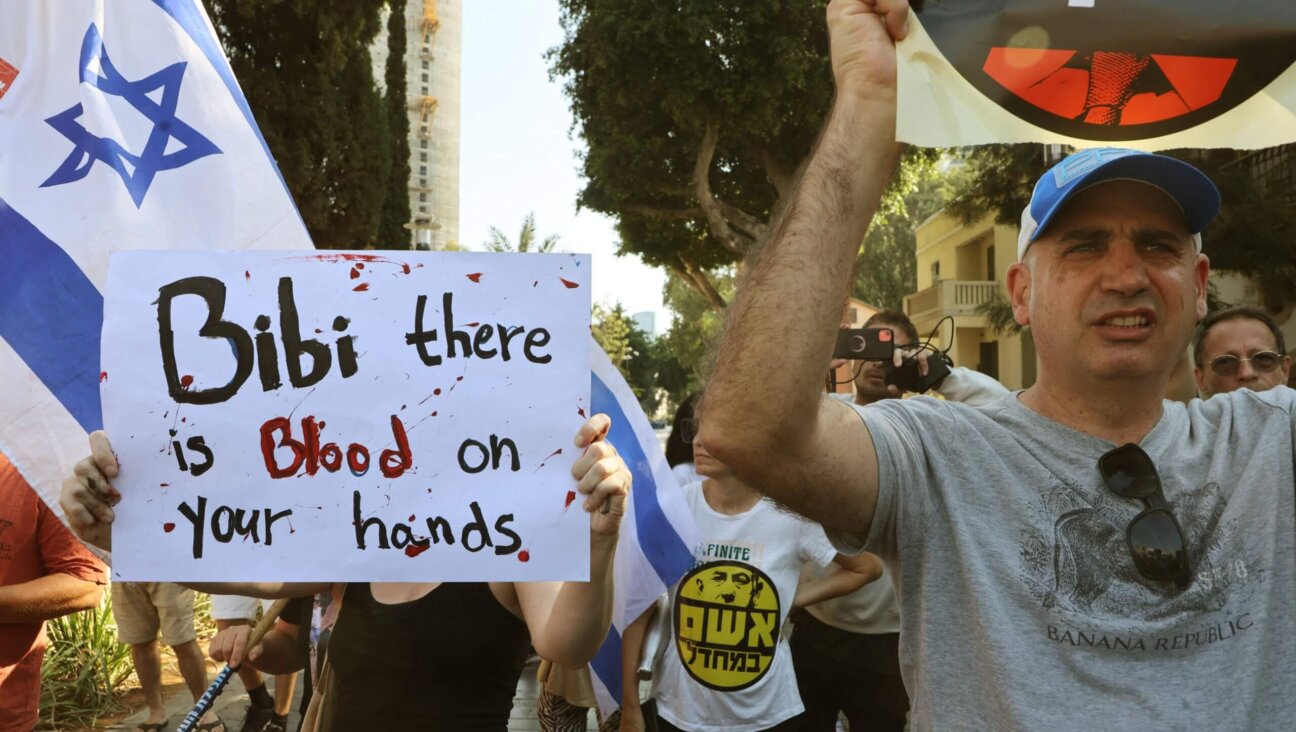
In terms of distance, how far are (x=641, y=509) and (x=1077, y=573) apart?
1.81 metres

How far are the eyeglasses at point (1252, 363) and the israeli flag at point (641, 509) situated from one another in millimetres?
2186

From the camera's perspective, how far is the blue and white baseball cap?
1.66 m

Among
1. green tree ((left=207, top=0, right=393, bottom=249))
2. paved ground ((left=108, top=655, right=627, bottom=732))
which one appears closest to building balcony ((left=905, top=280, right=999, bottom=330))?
green tree ((left=207, top=0, right=393, bottom=249))

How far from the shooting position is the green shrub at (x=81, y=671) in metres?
5.91

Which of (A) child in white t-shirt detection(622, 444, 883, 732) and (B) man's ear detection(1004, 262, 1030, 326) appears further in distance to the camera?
(A) child in white t-shirt detection(622, 444, 883, 732)

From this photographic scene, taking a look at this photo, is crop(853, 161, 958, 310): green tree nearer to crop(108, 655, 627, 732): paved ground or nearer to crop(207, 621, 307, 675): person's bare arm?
crop(108, 655, 627, 732): paved ground

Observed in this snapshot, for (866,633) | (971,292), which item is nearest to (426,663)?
(866,633)

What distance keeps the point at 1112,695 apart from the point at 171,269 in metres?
1.90

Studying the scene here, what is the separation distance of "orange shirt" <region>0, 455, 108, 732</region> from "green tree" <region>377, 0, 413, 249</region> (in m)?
16.0

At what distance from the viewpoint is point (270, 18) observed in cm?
1184

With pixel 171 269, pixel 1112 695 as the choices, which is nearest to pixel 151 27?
pixel 171 269

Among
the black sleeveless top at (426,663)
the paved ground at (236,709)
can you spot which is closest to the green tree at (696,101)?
the paved ground at (236,709)

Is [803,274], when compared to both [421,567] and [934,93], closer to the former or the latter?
[934,93]

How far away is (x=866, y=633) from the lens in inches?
162
